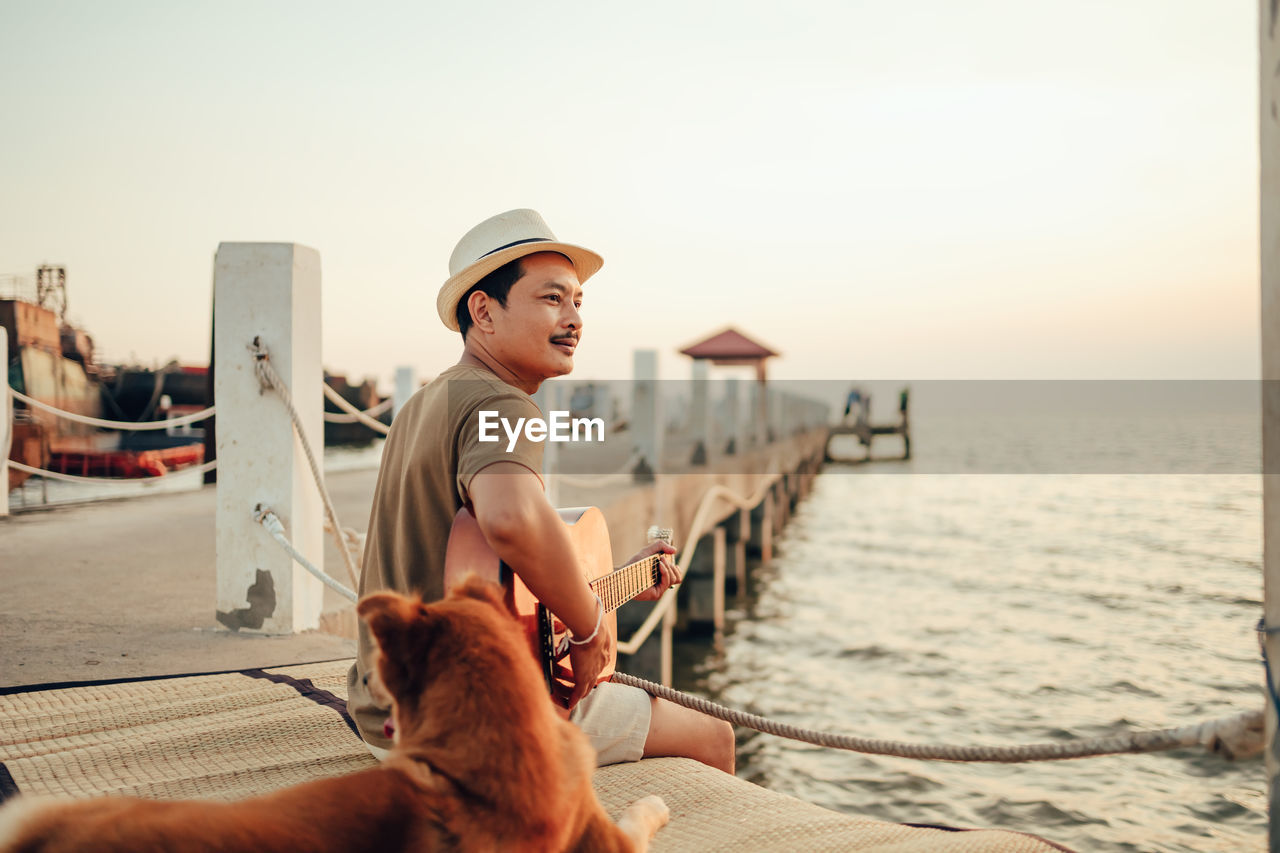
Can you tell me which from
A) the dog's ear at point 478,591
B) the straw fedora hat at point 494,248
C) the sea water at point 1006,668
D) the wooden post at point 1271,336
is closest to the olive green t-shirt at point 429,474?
the straw fedora hat at point 494,248

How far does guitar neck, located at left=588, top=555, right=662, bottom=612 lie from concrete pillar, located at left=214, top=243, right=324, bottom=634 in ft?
5.73

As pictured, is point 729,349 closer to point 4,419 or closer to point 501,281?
point 4,419

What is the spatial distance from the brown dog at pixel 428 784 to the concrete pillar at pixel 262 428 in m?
2.67

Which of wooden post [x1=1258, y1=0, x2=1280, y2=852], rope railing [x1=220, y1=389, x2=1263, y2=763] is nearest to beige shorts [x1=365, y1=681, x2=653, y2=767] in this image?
rope railing [x1=220, y1=389, x2=1263, y2=763]

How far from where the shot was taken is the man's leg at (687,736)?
2268mm

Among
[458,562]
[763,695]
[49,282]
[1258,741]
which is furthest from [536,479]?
[49,282]

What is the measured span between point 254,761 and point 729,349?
22.4 metres

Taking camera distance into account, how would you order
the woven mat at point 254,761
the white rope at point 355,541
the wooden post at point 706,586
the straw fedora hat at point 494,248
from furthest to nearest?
the wooden post at point 706,586 < the white rope at point 355,541 < the straw fedora hat at point 494,248 < the woven mat at point 254,761

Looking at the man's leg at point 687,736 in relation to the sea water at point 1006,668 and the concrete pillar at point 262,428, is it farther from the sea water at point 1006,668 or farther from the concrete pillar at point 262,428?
the sea water at point 1006,668

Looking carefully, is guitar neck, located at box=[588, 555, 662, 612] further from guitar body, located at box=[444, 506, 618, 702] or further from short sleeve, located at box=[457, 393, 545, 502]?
short sleeve, located at box=[457, 393, 545, 502]

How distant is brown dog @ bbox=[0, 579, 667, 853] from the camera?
106 cm

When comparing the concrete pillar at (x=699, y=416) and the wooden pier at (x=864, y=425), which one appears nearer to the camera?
the concrete pillar at (x=699, y=416)

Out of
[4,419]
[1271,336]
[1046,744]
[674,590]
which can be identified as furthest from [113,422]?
[1271,336]

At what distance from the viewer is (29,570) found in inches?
183
